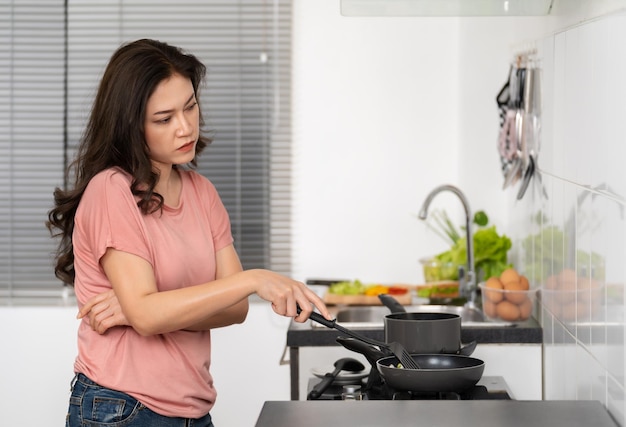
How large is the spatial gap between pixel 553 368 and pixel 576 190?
1.74 ft

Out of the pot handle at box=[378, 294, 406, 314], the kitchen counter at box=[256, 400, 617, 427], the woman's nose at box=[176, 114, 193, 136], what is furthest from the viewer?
the pot handle at box=[378, 294, 406, 314]

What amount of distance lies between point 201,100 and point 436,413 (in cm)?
232

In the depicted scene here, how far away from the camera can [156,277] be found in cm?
174

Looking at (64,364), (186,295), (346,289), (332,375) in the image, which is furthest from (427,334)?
(64,364)

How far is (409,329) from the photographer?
180cm

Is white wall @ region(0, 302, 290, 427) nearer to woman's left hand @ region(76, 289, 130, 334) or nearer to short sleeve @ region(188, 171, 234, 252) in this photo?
short sleeve @ region(188, 171, 234, 252)

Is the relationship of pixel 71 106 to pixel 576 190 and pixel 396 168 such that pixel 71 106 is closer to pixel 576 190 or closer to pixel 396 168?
pixel 396 168

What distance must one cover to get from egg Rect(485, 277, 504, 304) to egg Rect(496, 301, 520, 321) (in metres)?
0.02

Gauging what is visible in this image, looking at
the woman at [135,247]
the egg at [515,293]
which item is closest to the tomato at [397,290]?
the egg at [515,293]

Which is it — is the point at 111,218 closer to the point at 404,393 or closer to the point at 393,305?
the point at 404,393

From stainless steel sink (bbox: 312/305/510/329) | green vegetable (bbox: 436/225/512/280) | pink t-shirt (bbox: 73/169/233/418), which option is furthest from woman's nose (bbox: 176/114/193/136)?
green vegetable (bbox: 436/225/512/280)

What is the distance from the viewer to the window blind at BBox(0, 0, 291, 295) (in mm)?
3572

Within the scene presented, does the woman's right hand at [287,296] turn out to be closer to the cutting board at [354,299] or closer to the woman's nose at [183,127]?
the woman's nose at [183,127]

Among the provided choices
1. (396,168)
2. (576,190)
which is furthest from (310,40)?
(576,190)
